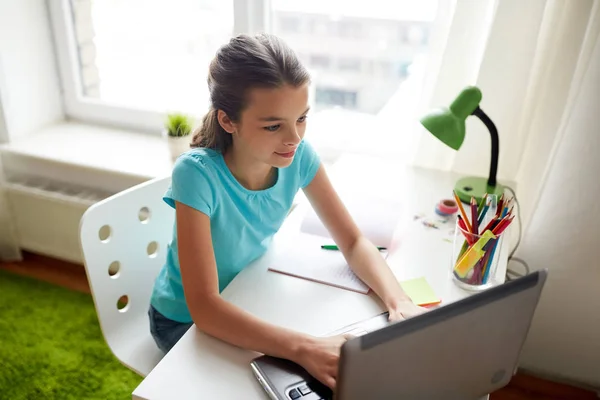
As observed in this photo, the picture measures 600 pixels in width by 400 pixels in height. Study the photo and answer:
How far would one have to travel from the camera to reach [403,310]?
3.06 feet

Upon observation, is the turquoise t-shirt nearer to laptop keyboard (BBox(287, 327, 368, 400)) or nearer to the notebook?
the notebook

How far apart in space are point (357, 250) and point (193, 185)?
14.0 inches

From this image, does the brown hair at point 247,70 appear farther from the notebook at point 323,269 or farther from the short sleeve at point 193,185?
the notebook at point 323,269

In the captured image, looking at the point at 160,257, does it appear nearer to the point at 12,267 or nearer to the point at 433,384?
the point at 433,384

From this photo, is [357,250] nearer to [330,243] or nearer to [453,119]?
[330,243]

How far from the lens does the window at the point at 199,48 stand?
164 cm

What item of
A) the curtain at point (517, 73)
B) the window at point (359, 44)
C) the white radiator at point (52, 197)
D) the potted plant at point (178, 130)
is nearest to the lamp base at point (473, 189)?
the curtain at point (517, 73)

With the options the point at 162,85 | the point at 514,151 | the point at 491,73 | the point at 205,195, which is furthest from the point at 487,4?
the point at 162,85

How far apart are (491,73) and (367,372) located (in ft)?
3.23

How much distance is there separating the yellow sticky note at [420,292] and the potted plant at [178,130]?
91 cm

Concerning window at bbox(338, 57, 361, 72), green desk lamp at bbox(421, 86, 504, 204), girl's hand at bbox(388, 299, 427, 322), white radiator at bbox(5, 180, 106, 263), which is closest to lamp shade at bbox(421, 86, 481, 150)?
green desk lamp at bbox(421, 86, 504, 204)

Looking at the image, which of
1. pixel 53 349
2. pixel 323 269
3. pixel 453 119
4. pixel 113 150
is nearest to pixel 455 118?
pixel 453 119

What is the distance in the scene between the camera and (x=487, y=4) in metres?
1.29

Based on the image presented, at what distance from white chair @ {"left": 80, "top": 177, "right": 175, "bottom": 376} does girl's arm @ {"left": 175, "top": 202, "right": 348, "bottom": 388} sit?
0.26 m
